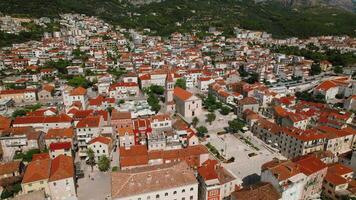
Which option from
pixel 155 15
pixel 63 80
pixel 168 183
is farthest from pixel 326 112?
pixel 155 15

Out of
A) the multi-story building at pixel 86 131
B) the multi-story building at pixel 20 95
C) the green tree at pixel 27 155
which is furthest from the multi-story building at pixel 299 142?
the multi-story building at pixel 20 95

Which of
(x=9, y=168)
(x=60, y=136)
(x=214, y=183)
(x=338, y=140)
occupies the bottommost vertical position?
(x=338, y=140)

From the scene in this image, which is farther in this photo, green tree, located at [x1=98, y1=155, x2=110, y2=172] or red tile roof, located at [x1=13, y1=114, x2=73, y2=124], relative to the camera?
red tile roof, located at [x1=13, y1=114, x2=73, y2=124]

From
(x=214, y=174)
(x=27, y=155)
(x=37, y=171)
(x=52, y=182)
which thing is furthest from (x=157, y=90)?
(x=214, y=174)

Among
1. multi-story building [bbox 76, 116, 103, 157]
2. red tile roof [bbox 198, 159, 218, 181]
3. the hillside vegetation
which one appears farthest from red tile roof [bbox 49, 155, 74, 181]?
the hillside vegetation

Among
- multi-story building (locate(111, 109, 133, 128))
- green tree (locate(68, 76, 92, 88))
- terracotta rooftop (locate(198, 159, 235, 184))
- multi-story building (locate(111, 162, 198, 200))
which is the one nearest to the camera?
multi-story building (locate(111, 162, 198, 200))

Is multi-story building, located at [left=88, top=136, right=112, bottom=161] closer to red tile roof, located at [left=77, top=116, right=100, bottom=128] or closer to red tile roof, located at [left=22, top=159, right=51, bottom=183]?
red tile roof, located at [left=77, top=116, right=100, bottom=128]

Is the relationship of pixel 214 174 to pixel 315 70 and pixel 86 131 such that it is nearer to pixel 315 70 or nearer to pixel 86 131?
pixel 86 131
